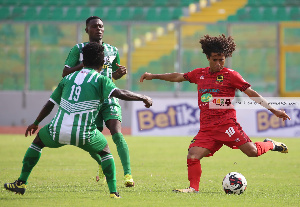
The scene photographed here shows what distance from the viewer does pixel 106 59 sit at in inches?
316

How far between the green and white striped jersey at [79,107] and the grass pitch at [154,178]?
2.17 ft

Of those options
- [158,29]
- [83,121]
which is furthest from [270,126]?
[83,121]

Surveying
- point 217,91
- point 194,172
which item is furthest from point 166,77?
point 194,172

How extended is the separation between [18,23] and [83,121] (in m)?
16.2

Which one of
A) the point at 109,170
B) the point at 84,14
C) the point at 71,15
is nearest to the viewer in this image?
the point at 109,170

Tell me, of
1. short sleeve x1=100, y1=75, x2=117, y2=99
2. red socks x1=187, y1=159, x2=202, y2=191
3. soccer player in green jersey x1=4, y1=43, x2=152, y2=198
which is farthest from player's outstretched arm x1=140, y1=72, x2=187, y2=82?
short sleeve x1=100, y1=75, x2=117, y2=99

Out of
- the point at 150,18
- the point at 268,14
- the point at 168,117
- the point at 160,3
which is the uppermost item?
the point at 160,3

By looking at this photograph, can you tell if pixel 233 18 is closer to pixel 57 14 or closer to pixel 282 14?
pixel 282 14

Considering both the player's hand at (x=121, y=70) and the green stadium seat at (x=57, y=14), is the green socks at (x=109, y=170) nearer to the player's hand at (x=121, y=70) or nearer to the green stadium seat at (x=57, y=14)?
the player's hand at (x=121, y=70)

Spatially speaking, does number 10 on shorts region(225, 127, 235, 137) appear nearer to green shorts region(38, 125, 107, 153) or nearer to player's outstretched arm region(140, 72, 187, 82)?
player's outstretched arm region(140, 72, 187, 82)

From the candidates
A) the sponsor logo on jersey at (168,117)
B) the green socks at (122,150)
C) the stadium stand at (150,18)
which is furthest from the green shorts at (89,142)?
the stadium stand at (150,18)

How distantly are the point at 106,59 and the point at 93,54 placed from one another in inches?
68.8

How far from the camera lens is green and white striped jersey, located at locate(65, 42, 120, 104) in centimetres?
779

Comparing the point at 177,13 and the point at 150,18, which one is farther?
the point at 177,13
